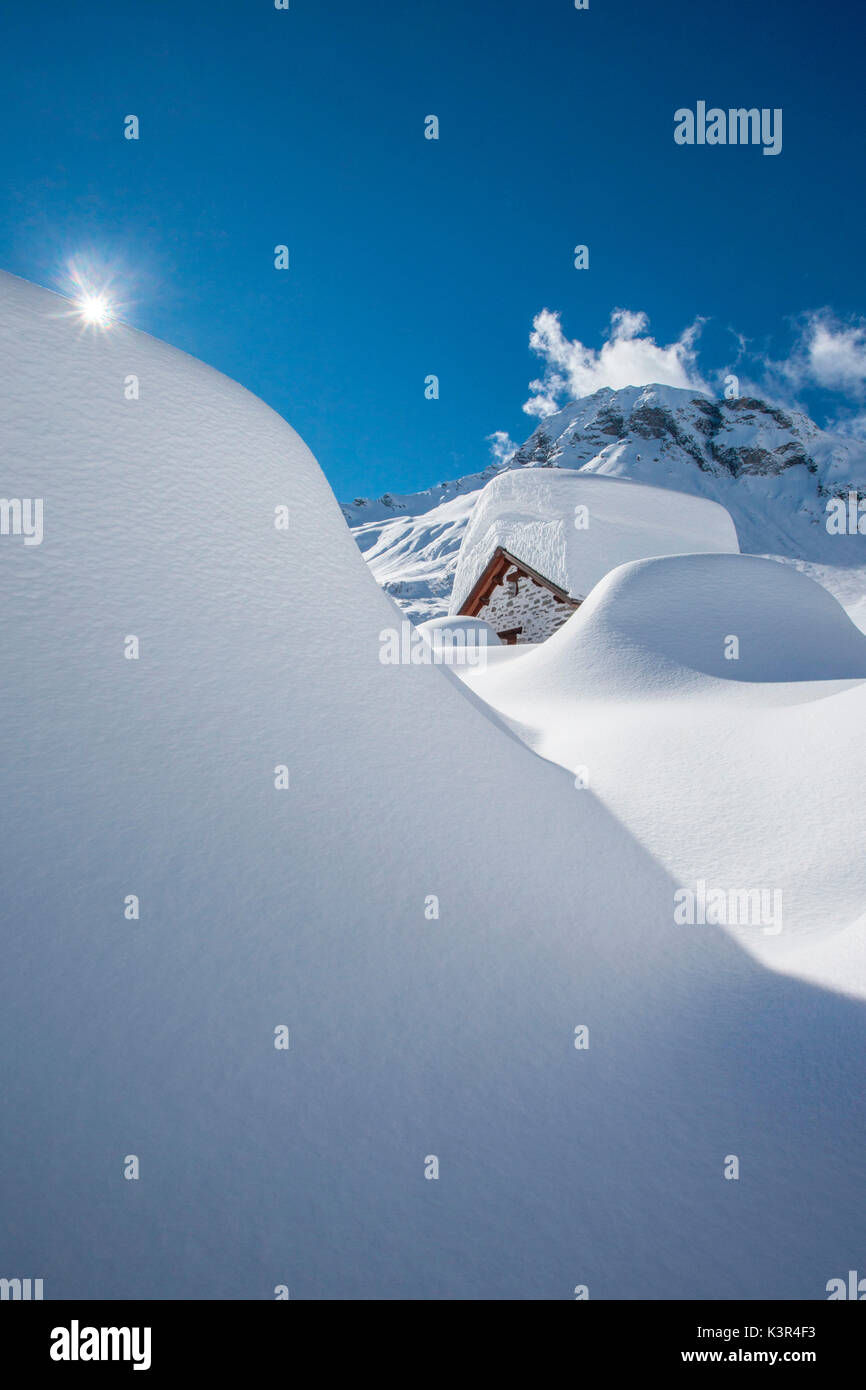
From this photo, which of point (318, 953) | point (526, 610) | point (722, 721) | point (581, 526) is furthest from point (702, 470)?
point (318, 953)

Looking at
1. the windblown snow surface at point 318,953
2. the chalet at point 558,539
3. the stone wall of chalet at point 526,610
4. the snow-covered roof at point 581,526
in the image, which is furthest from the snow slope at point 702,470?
the windblown snow surface at point 318,953

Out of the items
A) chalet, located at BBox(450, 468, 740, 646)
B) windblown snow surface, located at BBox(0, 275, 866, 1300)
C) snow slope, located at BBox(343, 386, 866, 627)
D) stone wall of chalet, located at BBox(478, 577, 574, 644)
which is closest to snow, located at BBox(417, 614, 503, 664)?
stone wall of chalet, located at BBox(478, 577, 574, 644)

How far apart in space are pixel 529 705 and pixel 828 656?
502 cm

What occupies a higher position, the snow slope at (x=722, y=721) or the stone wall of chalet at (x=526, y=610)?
the stone wall of chalet at (x=526, y=610)

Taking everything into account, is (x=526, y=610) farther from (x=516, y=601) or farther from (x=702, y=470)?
(x=702, y=470)

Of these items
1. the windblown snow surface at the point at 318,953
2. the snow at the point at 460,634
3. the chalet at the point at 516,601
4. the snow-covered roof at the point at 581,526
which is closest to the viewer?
the windblown snow surface at the point at 318,953

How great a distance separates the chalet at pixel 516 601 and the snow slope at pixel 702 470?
2506cm

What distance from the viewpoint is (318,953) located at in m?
2.75

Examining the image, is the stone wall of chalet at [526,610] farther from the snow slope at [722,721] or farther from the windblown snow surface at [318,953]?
the windblown snow surface at [318,953]

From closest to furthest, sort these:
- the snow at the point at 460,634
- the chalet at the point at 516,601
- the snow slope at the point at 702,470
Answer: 1. the snow at the point at 460,634
2. the chalet at the point at 516,601
3. the snow slope at the point at 702,470

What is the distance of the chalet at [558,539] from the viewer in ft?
59.1

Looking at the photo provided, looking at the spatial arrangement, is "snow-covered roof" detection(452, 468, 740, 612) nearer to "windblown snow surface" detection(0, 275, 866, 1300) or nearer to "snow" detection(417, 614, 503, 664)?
"snow" detection(417, 614, 503, 664)
